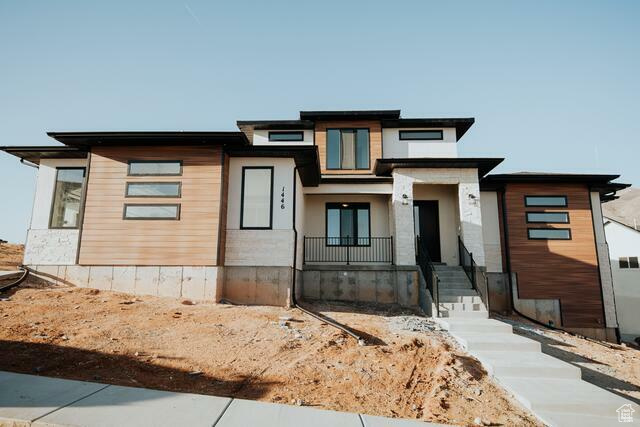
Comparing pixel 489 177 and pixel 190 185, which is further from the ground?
pixel 489 177

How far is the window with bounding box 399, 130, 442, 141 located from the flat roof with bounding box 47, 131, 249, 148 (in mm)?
7980

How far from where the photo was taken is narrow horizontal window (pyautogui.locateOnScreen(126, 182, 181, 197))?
10.1 metres

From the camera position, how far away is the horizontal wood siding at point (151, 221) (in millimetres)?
9664

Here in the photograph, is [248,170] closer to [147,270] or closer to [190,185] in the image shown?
[190,185]

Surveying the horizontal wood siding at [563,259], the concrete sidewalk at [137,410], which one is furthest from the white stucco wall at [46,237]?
the horizontal wood siding at [563,259]

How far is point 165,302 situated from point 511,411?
310 inches

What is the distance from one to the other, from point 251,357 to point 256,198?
5597mm

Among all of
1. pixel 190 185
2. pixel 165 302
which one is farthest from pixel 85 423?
pixel 190 185

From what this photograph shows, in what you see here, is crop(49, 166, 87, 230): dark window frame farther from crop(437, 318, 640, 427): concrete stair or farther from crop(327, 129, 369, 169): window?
crop(437, 318, 640, 427): concrete stair

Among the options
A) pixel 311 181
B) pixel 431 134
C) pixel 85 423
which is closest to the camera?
pixel 85 423

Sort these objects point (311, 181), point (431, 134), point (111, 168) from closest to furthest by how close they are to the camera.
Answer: point (111, 168), point (311, 181), point (431, 134)

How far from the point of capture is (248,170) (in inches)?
418

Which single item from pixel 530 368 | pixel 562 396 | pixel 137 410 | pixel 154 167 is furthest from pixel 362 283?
pixel 137 410

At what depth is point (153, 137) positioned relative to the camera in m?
9.94
